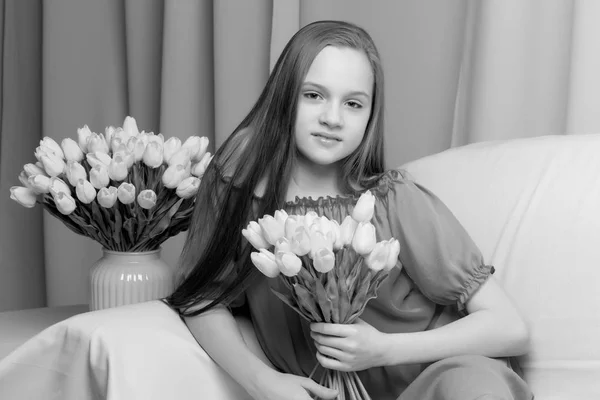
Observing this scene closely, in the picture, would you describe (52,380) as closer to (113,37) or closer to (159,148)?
(159,148)

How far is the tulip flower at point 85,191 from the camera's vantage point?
4.36ft

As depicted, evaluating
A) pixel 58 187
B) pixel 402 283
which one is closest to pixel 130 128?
pixel 58 187

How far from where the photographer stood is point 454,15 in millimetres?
1797

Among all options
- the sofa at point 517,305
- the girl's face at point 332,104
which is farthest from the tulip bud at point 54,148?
the girl's face at point 332,104

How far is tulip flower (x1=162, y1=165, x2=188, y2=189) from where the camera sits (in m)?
1.38

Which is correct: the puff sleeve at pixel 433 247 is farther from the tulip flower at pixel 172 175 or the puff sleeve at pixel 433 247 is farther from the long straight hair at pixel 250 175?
the tulip flower at pixel 172 175

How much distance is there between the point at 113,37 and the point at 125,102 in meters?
0.20

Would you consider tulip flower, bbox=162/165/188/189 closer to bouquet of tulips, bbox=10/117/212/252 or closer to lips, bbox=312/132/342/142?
bouquet of tulips, bbox=10/117/212/252

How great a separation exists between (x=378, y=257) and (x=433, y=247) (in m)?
0.30

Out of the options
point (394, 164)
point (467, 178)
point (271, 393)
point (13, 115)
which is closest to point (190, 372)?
point (271, 393)

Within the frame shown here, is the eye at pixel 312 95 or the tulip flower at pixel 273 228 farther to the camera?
the eye at pixel 312 95

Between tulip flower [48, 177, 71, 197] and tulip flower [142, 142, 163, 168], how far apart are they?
145 millimetres

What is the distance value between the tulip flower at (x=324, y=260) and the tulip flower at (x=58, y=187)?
633 mm

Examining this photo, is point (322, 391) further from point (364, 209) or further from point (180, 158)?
point (180, 158)
